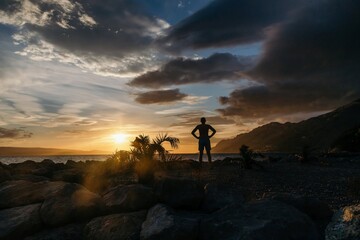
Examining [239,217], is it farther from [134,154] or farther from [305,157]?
[305,157]

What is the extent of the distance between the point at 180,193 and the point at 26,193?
3.68m

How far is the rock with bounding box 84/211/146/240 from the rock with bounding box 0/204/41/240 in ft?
3.69

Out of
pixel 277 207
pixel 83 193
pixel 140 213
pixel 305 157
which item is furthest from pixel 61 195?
pixel 305 157

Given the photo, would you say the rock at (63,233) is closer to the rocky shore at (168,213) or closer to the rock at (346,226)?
the rocky shore at (168,213)

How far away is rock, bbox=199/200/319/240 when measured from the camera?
15.9ft

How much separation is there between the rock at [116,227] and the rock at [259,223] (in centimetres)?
134

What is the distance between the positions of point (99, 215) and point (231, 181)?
280 inches

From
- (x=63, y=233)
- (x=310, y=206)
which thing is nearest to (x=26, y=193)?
(x=63, y=233)

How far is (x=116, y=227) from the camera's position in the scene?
6379 mm

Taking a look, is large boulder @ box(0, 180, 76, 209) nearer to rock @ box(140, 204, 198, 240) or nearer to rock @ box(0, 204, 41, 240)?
rock @ box(0, 204, 41, 240)

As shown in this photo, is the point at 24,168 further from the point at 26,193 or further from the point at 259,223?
the point at 259,223

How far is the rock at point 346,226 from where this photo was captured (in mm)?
4328

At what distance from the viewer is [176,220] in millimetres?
5832

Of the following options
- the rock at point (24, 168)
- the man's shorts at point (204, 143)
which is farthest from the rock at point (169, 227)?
the man's shorts at point (204, 143)
